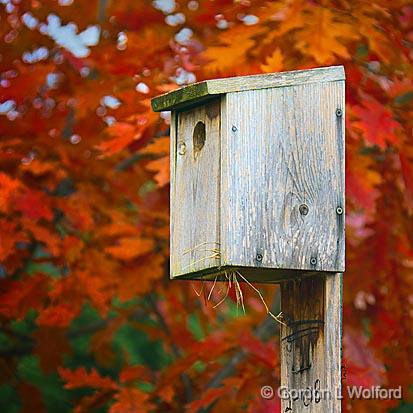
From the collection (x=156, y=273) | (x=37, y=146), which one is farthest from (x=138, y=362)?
(x=37, y=146)

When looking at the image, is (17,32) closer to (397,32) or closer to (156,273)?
(156,273)

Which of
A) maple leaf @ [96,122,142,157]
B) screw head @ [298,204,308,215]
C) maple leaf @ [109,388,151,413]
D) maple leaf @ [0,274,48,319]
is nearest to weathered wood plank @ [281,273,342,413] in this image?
screw head @ [298,204,308,215]

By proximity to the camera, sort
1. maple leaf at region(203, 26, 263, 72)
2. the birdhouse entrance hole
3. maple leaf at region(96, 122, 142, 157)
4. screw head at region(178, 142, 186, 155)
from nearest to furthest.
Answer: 1. the birdhouse entrance hole
2. screw head at region(178, 142, 186, 155)
3. maple leaf at region(203, 26, 263, 72)
4. maple leaf at region(96, 122, 142, 157)

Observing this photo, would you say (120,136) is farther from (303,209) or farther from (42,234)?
(303,209)

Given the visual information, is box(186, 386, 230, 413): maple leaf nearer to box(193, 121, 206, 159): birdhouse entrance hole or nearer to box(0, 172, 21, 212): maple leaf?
box(0, 172, 21, 212): maple leaf

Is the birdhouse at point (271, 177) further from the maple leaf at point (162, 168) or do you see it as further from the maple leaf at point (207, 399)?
the maple leaf at point (207, 399)

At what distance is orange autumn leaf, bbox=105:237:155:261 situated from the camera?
15.1 feet

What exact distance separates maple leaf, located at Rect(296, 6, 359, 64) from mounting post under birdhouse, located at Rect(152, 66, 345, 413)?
0.61 m

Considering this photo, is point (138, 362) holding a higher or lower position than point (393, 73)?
lower

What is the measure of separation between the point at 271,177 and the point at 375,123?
0.96 meters

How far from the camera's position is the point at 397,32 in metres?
3.96

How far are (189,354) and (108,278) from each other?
451mm

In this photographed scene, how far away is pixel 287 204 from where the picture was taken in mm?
3094

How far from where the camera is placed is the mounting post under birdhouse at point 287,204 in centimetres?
305
